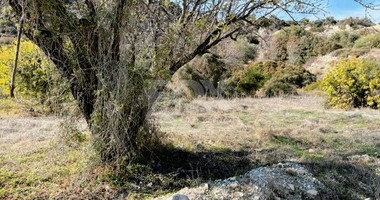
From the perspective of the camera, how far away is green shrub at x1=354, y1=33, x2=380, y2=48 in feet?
78.0

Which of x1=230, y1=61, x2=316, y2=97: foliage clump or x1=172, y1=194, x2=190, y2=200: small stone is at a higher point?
x1=230, y1=61, x2=316, y2=97: foliage clump

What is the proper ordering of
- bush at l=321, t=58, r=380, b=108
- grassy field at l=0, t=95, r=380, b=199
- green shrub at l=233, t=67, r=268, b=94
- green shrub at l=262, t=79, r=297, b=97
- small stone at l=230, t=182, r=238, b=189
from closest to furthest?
small stone at l=230, t=182, r=238, b=189, grassy field at l=0, t=95, r=380, b=199, bush at l=321, t=58, r=380, b=108, green shrub at l=262, t=79, r=297, b=97, green shrub at l=233, t=67, r=268, b=94

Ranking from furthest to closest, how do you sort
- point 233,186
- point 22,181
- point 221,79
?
point 221,79
point 22,181
point 233,186

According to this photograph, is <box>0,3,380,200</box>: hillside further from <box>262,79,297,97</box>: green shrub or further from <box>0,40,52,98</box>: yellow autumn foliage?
<box>262,79,297,97</box>: green shrub

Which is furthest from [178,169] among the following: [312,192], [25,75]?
[25,75]

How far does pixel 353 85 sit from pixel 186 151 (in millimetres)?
7637

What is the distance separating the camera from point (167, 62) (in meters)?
4.52

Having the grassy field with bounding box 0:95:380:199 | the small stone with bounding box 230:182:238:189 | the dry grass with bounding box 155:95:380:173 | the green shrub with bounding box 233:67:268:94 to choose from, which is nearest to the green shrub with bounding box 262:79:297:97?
the green shrub with bounding box 233:67:268:94

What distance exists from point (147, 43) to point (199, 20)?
0.81 metres

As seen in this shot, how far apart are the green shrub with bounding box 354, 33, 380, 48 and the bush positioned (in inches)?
555

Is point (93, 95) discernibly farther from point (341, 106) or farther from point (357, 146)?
point (341, 106)

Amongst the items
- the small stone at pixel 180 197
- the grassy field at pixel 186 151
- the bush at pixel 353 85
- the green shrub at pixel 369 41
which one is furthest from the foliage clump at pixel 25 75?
the green shrub at pixel 369 41

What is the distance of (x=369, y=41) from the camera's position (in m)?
24.4

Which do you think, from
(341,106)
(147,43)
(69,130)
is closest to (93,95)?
(69,130)
